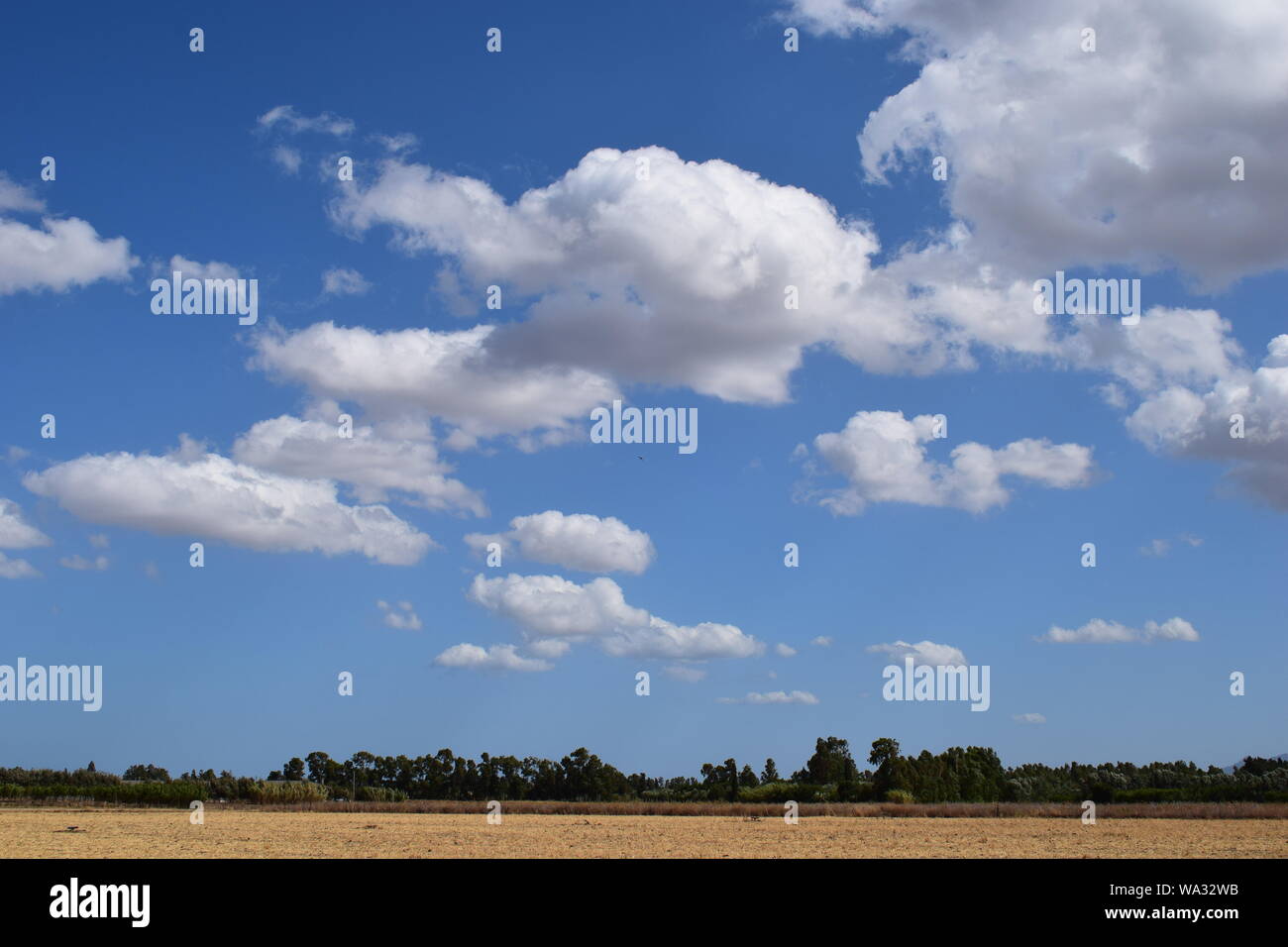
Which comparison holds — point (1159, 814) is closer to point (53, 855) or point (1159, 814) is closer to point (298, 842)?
point (298, 842)

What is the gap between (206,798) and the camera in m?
121

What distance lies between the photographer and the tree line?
383 feet

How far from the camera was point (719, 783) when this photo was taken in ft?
467

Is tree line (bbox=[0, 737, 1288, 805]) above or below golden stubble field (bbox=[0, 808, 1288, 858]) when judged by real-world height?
below

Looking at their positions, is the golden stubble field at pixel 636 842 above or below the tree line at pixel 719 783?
above

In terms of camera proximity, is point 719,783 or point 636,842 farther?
point 719,783

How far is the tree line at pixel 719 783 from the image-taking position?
117m

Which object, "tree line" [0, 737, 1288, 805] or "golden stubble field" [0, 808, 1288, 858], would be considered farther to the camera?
"tree line" [0, 737, 1288, 805]

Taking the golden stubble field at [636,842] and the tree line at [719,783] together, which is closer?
the golden stubble field at [636,842]
